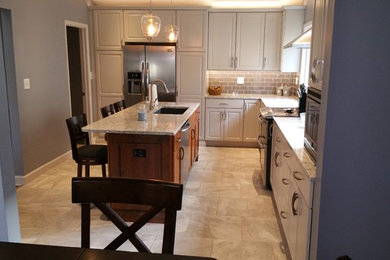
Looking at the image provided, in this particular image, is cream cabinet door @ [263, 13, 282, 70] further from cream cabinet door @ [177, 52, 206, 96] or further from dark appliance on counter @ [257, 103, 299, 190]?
dark appliance on counter @ [257, 103, 299, 190]

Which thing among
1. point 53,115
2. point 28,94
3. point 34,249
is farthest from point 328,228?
point 53,115

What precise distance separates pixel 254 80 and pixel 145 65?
6.77 feet

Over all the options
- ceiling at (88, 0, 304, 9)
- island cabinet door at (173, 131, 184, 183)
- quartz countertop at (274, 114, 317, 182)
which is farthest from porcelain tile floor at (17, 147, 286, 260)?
ceiling at (88, 0, 304, 9)

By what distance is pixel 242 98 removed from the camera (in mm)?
5910

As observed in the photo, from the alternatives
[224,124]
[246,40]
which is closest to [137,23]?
[246,40]

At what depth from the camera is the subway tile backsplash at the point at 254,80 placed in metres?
6.42

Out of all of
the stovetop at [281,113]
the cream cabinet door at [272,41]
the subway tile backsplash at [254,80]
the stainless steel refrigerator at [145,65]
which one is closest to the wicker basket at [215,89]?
the subway tile backsplash at [254,80]

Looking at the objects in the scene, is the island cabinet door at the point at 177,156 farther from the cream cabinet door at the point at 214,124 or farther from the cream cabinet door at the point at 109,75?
the cream cabinet door at the point at 109,75

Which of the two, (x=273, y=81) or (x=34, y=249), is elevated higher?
(x=273, y=81)

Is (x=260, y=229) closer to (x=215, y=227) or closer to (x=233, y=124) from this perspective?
(x=215, y=227)

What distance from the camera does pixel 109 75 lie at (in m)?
6.13

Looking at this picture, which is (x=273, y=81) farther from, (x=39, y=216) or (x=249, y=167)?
(x=39, y=216)

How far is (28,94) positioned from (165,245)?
3.52 metres

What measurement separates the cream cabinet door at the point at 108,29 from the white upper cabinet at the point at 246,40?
1.59 metres
